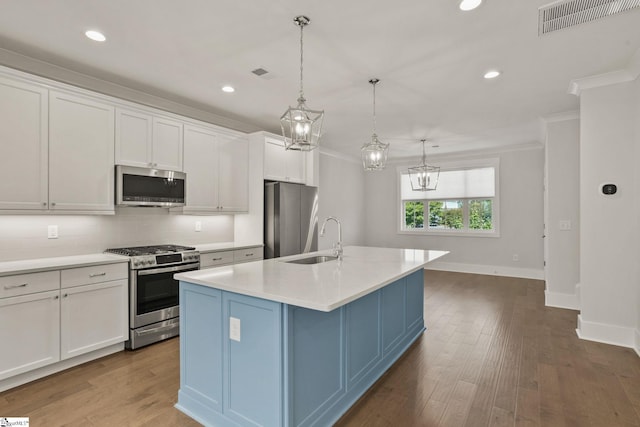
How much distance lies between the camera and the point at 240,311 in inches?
72.6

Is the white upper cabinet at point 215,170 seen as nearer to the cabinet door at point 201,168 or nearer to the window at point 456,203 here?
the cabinet door at point 201,168

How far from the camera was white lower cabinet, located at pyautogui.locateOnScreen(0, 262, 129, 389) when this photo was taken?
2.36 meters

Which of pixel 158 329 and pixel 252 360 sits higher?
pixel 252 360

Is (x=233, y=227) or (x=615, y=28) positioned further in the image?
(x=233, y=227)

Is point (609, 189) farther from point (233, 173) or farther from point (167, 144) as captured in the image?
point (167, 144)

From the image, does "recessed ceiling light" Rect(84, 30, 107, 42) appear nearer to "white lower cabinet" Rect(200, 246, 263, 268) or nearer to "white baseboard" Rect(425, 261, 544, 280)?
"white lower cabinet" Rect(200, 246, 263, 268)

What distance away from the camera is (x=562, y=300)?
4.41m

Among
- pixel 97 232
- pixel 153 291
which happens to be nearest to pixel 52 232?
pixel 97 232

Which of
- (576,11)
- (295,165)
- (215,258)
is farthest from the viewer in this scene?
(295,165)

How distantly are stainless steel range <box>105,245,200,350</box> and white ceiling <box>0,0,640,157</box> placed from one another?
1.78 meters

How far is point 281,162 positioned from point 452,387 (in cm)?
346

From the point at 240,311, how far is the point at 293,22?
2002 millimetres

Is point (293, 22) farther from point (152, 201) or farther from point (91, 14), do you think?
point (152, 201)

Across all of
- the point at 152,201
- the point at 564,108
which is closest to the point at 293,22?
the point at 152,201
